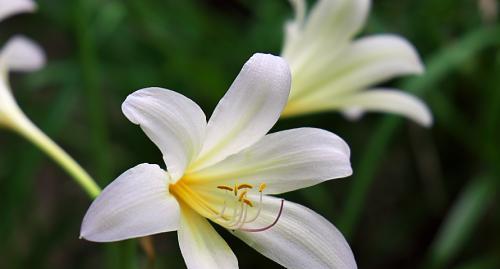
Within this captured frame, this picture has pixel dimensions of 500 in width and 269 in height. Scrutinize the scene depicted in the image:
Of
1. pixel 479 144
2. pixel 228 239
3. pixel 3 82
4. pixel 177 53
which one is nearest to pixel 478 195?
pixel 479 144

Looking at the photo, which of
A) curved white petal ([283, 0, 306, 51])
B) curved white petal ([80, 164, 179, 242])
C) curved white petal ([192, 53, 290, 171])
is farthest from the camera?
curved white petal ([283, 0, 306, 51])

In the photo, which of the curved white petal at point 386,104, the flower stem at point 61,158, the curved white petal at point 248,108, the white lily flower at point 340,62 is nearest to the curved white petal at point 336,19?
the white lily flower at point 340,62

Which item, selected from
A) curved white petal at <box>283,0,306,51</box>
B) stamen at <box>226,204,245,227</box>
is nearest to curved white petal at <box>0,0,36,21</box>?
curved white petal at <box>283,0,306,51</box>

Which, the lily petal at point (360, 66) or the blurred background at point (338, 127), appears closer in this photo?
the lily petal at point (360, 66)

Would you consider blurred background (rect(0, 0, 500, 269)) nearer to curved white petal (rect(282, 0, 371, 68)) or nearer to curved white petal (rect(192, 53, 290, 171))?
curved white petal (rect(282, 0, 371, 68))

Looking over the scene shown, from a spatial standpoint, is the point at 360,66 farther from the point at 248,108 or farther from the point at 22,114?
the point at 22,114

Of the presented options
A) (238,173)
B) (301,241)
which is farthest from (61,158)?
(301,241)

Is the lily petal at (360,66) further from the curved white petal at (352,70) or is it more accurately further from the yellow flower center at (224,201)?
the yellow flower center at (224,201)

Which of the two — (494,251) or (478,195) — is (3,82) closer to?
(478,195)
